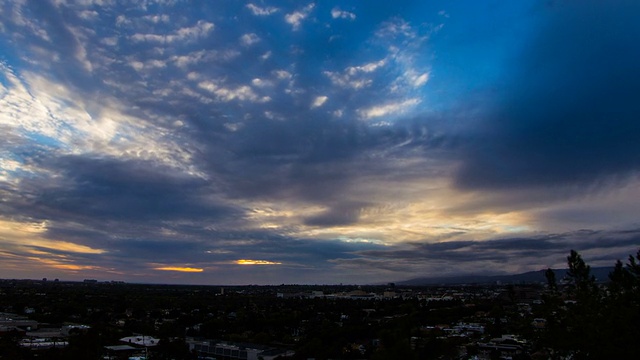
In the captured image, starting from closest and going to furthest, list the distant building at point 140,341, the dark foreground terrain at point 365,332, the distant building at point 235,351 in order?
1. the dark foreground terrain at point 365,332
2. the distant building at point 235,351
3. the distant building at point 140,341

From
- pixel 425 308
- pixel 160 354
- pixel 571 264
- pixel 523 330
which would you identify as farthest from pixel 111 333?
pixel 425 308

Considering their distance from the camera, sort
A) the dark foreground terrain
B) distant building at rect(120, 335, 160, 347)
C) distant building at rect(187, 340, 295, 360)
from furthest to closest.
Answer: distant building at rect(120, 335, 160, 347), distant building at rect(187, 340, 295, 360), the dark foreground terrain

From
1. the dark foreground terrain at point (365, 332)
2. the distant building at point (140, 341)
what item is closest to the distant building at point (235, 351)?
the dark foreground terrain at point (365, 332)

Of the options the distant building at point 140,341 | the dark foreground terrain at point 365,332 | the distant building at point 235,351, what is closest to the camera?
the dark foreground terrain at point 365,332

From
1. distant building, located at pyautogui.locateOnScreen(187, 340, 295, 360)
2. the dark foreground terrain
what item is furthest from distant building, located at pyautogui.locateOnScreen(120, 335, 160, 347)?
distant building, located at pyautogui.locateOnScreen(187, 340, 295, 360)

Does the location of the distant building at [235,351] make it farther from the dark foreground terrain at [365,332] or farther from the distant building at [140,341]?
the distant building at [140,341]

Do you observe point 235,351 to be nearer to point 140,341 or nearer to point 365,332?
point 140,341

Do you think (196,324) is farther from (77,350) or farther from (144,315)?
(77,350)

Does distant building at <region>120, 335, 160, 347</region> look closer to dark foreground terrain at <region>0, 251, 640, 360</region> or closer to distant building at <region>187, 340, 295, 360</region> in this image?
dark foreground terrain at <region>0, 251, 640, 360</region>

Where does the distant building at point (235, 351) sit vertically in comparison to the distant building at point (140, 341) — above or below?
below

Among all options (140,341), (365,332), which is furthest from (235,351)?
(365,332)

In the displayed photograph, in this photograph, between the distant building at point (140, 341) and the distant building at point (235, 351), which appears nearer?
the distant building at point (235, 351)
